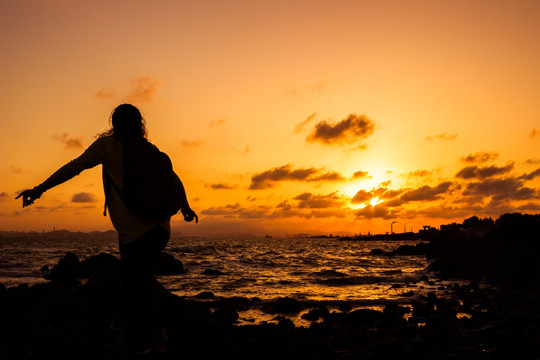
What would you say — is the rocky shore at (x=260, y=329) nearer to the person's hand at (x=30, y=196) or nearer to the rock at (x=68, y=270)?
the person's hand at (x=30, y=196)

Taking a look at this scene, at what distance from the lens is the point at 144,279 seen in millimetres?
4383

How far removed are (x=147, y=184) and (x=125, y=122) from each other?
2.65ft

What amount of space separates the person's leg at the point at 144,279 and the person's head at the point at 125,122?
1.10 metres

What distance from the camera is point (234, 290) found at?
1942 cm

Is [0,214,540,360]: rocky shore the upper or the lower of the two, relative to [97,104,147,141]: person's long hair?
lower

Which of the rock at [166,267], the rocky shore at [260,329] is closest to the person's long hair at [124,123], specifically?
the rocky shore at [260,329]

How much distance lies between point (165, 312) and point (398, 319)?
6941 mm

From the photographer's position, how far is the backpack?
4004 mm

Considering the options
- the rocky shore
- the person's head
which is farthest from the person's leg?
the person's head

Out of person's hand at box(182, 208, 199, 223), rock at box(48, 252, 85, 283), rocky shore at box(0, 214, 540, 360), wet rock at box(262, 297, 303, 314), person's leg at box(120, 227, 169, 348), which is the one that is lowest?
rock at box(48, 252, 85, 283)

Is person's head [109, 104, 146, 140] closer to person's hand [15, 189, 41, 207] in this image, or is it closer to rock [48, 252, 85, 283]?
person's hand [15, 189, 41, 207]

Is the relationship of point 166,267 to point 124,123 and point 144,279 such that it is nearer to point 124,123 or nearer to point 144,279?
point 144,279

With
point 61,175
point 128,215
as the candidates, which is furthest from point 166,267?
point 61,175

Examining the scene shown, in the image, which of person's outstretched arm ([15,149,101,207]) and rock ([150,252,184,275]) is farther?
rock ([150,252,184,275])
